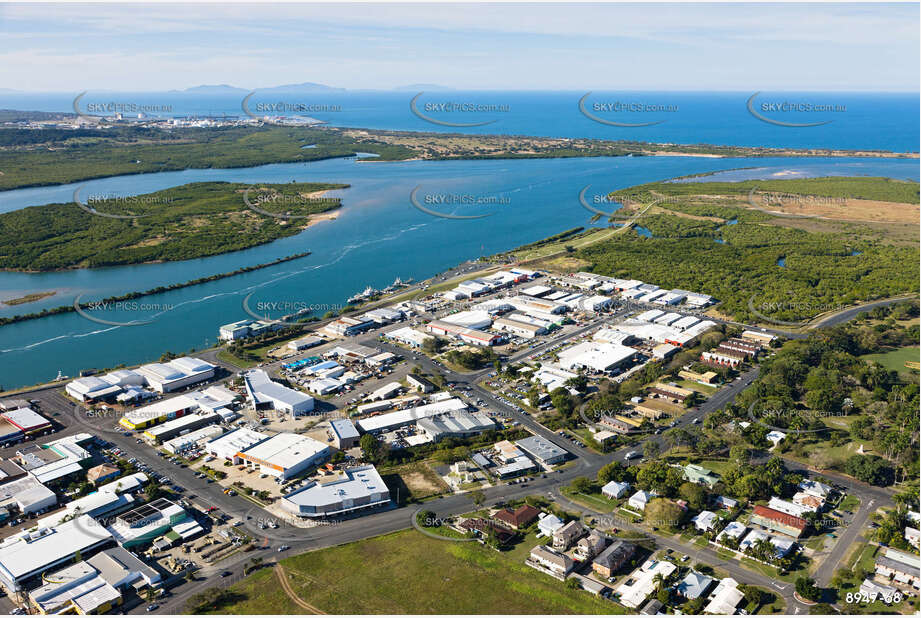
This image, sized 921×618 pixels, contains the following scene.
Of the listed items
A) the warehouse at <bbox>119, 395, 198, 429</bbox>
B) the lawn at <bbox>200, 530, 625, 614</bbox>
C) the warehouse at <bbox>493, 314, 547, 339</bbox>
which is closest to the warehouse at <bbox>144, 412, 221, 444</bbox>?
the warehouse at <bbox>119, 395, 198, 429</bbox>

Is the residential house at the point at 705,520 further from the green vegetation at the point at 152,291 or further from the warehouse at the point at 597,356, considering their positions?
the green vegetation at the point at 152,291

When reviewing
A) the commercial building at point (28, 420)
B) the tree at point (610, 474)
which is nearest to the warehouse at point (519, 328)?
the tree at point (610, 474)

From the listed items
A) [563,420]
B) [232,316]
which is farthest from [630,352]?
[232,316]

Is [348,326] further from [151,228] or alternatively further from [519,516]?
[151,228]

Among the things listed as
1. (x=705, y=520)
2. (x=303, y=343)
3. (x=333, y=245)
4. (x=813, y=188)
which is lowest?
(x=705, y=520)

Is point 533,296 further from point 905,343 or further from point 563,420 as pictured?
point 905,343

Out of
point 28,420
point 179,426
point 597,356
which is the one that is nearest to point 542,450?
point 597,356
